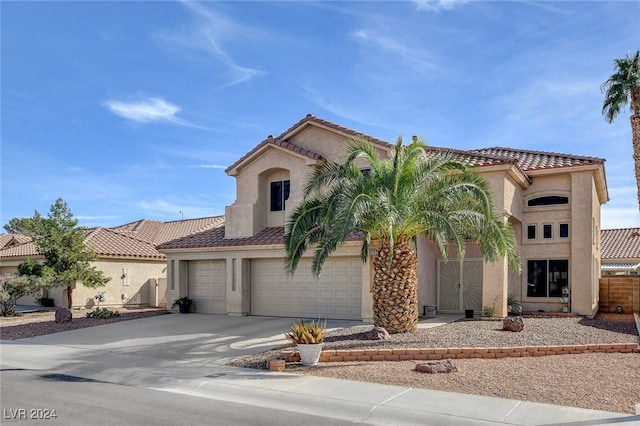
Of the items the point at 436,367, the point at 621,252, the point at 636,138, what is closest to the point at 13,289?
the point at 436,367

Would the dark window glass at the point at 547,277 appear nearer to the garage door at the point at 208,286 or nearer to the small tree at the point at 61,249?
the garage door at the point at 208,286

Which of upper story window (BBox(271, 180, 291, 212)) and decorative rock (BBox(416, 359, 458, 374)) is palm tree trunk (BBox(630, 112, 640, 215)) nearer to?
decorative rock (BBox(416, 359, 458, 374))

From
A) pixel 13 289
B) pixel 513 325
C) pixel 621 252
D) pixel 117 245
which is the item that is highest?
pixel 117 245

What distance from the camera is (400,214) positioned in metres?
13.7

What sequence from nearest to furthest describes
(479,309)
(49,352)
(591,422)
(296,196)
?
1. (591,422)
2. (49,352)
3. (479,309)
4. (296,196)

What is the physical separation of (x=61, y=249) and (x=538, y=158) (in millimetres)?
21197

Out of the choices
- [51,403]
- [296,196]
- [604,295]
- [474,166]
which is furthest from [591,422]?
[604,295]

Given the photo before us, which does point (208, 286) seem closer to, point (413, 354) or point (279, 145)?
point (279, 145)

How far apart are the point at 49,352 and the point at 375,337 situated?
902 centimetres

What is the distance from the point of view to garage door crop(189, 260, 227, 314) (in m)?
22.7

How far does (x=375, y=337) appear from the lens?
13.8m

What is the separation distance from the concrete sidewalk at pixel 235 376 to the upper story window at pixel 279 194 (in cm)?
532

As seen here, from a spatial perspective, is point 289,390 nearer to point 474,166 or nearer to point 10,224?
point 474,166

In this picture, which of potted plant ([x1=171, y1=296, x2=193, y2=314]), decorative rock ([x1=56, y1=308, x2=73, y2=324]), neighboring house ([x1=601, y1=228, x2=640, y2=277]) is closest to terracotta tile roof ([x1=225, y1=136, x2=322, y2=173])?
potted plant ([x1=171, y1=296, x2=193, y2=314])
